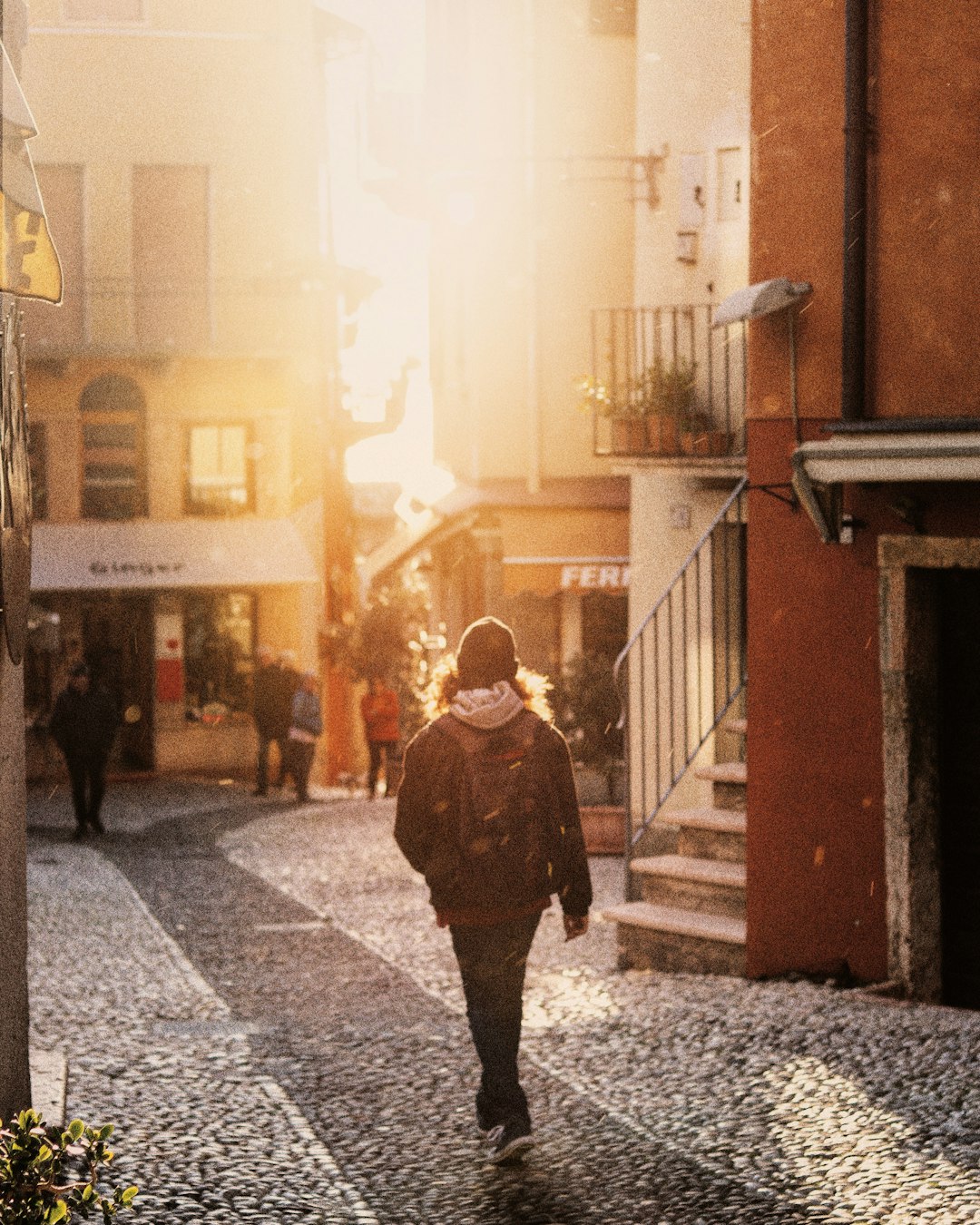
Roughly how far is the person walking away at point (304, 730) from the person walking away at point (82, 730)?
11.9 ft

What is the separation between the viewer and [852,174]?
8883 millimetres

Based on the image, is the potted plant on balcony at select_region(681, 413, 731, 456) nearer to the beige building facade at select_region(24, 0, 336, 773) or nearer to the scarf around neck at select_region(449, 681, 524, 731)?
the scarf around neck at select_region(449, 681, 524, 731)

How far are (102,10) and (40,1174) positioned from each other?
2457 centimetres

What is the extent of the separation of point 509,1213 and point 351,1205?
1.50ft

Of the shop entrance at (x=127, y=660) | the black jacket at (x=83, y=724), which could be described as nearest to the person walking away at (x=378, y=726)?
the black jacket at (x=83, y=724)

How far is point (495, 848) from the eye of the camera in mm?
6156

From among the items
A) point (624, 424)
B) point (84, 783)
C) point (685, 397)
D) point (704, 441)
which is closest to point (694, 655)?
point (704, 441)

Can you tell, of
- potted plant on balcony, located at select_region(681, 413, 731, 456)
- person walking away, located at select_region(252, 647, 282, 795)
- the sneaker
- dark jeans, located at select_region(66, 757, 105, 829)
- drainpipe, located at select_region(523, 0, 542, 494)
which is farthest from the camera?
person walking away, located at select_region(252, 647, 282, 795)

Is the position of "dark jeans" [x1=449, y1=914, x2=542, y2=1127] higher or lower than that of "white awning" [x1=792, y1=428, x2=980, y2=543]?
lower

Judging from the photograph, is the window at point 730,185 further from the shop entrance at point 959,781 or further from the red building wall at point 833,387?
the shop entrance at point 959,781

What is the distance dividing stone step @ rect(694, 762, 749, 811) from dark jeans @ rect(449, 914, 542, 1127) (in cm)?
404

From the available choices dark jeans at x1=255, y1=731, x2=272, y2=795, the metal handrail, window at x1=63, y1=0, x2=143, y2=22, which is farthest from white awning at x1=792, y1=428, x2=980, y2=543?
window at x1=63, y1=0, x2=143, y2=22

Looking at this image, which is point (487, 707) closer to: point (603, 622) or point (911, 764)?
point (911, 764)

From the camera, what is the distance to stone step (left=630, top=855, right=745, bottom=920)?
31.9ft
